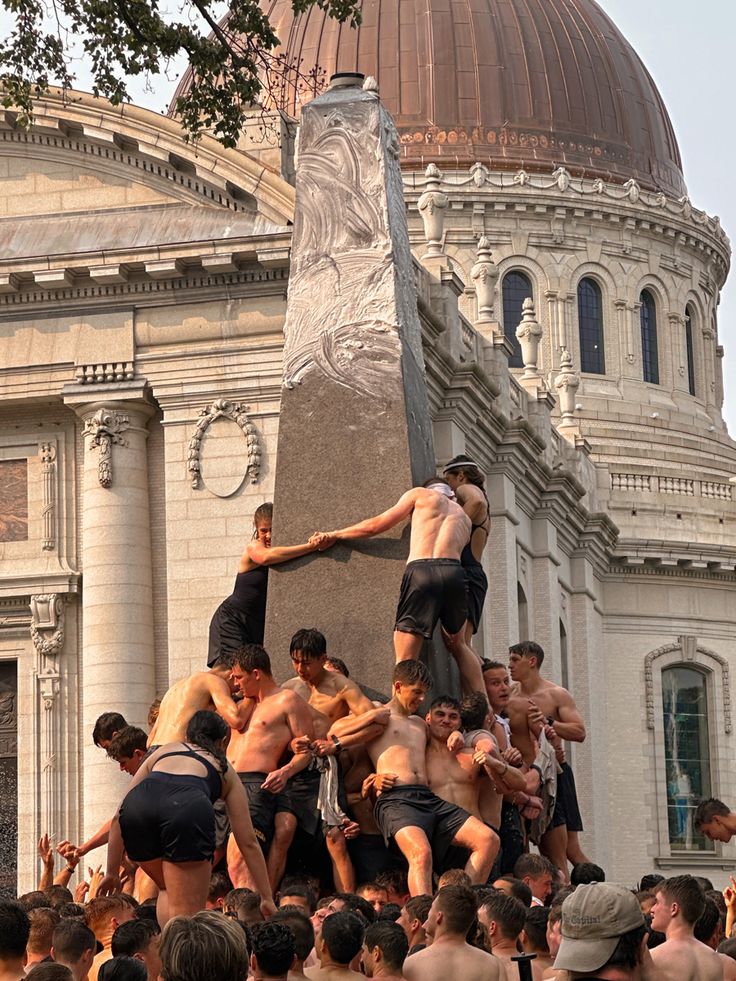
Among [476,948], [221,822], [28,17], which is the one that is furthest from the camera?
[28,17]

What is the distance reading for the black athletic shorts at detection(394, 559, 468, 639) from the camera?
15.9m

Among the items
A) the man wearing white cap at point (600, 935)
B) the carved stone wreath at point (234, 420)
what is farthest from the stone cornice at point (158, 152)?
the man wearing white cap at point (600, 935)

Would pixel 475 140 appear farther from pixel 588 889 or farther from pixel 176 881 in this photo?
pixel 588 889

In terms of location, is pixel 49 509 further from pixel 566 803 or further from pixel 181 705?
pixel 181 705

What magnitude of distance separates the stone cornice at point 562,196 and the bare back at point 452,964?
49.1 meters

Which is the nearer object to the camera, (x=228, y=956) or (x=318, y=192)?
(x=228, y=956)

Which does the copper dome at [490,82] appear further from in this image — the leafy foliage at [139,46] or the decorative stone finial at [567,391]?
the leafy foliage at [139,46]

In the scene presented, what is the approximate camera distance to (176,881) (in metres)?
11.8

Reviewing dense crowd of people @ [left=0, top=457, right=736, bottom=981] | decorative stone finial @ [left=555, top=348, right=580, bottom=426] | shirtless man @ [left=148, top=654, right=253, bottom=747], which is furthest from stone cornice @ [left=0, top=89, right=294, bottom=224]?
decorative stone finial @ [left=555, top=348, right=580, bottom=426]

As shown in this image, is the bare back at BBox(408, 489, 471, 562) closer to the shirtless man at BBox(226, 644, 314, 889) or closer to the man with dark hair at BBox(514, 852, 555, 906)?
the shirtless man at BBox(226, 644, 314, 889)

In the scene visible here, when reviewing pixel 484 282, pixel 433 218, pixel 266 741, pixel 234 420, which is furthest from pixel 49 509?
pixel 266 741

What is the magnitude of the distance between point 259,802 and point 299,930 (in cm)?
457

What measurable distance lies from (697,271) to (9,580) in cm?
3626

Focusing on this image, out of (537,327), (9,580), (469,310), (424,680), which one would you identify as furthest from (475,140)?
(424,680)
